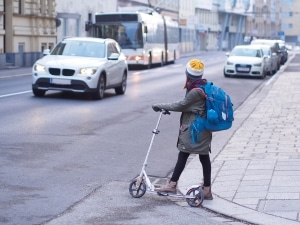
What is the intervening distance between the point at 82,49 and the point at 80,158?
1067 cm

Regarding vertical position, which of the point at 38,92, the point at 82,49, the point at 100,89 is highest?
the point at 82,49

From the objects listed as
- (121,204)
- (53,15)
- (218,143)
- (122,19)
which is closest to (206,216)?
(121,204)

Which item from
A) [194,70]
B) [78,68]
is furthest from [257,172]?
[78,68]

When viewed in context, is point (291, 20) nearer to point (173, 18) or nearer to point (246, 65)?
point (173, 18)

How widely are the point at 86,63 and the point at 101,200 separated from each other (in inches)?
488

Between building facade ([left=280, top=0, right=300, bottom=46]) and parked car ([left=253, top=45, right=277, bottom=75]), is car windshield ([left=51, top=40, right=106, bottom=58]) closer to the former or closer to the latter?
parked car ([left=253, top=45, right=277, bottom=75])

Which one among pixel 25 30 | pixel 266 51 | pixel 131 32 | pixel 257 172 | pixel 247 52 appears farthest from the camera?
pixel 25 30

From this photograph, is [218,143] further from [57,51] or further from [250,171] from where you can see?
[57,51]

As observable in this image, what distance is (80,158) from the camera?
11.1 m

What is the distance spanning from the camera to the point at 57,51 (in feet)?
70.9

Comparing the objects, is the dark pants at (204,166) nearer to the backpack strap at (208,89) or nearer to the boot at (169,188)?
the boot at (169,188)

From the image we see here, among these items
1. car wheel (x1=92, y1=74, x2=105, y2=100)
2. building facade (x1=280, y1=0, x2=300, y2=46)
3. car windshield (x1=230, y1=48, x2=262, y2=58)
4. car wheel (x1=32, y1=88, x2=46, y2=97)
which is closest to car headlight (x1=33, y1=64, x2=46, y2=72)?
car wheel (x1=32, y1=88, x2=46, y2=97)

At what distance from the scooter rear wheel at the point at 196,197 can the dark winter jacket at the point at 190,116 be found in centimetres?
40

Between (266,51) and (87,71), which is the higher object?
(87,71)
